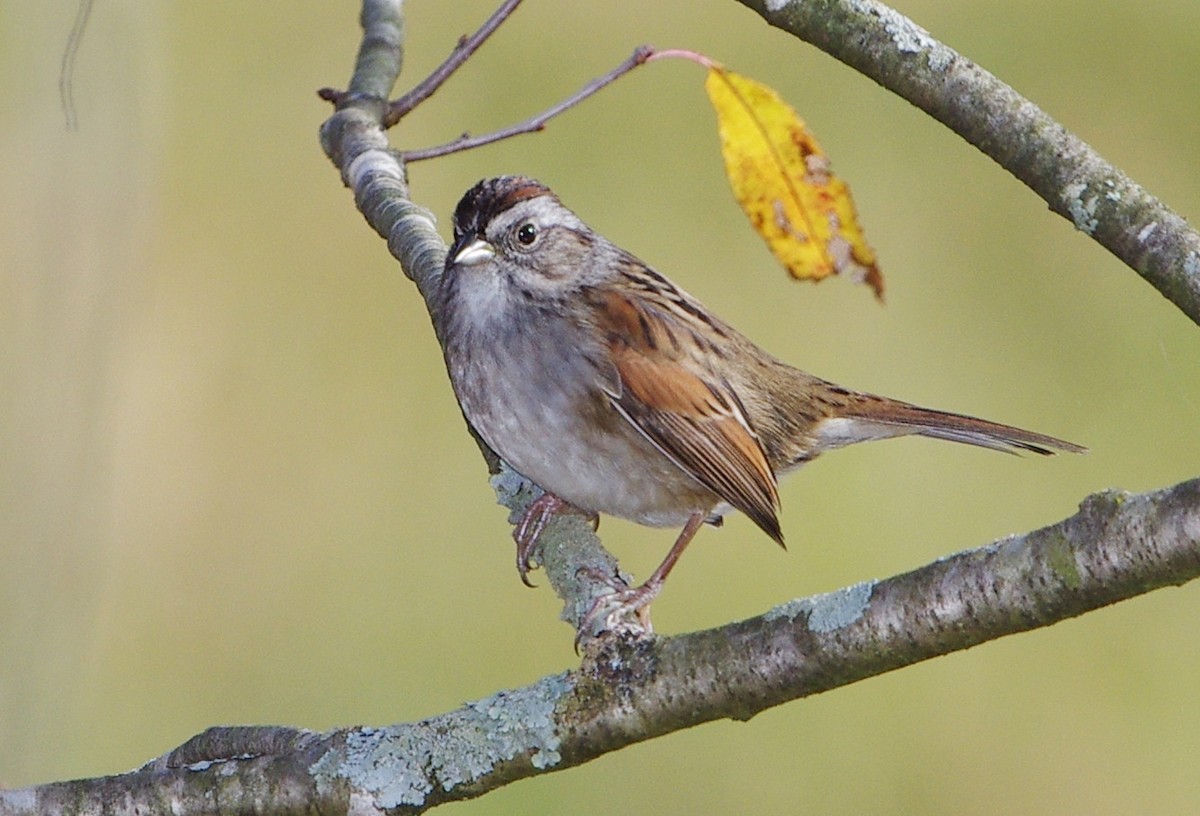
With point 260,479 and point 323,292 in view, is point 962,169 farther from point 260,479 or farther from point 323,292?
point 260,479

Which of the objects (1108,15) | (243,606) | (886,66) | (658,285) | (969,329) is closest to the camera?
(886,66)

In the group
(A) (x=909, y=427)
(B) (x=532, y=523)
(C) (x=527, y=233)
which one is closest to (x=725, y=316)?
(A) (x=909, y=427)

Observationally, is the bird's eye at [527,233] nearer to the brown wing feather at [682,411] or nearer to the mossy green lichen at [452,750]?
the brown wing feather at [682,411]

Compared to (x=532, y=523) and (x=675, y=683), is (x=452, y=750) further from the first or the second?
(x=532, y=523)

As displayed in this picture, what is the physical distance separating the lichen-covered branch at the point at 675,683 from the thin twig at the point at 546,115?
1.28m

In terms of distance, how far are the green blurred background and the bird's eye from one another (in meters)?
1.51

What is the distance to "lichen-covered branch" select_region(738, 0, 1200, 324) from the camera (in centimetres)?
188

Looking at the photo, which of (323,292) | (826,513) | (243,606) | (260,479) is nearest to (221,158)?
(323,292)

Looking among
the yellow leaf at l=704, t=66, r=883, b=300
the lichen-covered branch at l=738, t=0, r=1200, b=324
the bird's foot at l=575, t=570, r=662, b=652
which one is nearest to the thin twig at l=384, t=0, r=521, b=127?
the yellow leaf at l=704, t=66, r=883, b=300

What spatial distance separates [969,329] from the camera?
490 cm

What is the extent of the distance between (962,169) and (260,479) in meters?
2.54

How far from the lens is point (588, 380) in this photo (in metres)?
3.02

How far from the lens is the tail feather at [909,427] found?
327cm

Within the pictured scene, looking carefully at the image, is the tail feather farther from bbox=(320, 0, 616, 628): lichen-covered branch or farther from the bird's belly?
bbox=(320, 0, 616, 628): lichen-covered branch
